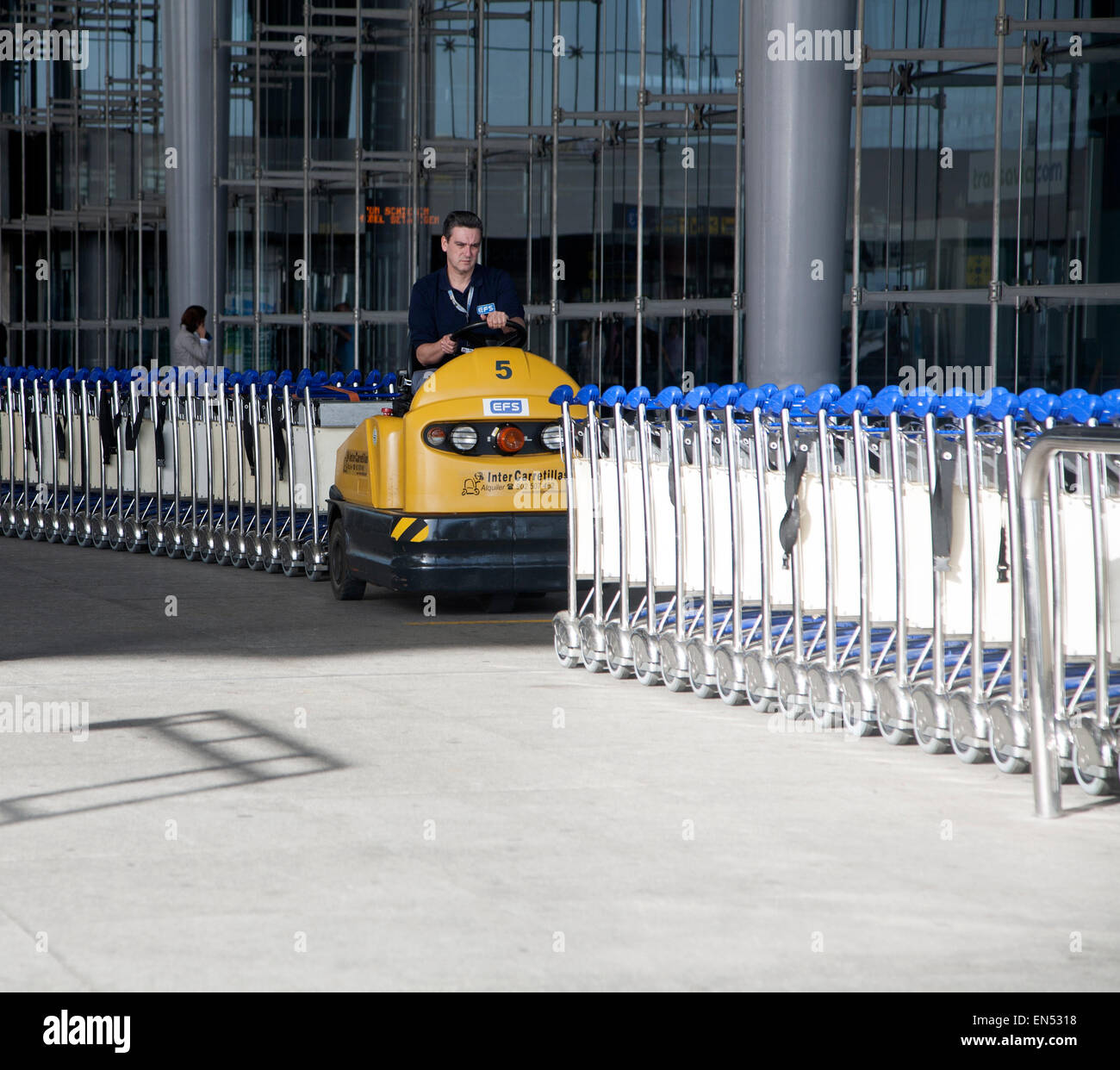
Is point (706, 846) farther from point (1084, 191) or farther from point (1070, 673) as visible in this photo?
point (1084, 191)

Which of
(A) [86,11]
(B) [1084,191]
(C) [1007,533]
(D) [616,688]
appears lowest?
(D) [616,688]

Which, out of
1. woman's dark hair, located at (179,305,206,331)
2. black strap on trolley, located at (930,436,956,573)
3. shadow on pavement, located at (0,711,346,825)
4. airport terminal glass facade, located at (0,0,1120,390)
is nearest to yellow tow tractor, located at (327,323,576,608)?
airport terminal glass facade, located at (0,0,1120,390)

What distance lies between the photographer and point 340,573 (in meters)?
10.9

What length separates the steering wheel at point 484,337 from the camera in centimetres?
973

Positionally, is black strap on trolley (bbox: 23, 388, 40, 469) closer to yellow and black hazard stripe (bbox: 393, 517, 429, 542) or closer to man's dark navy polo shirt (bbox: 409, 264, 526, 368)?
man's dark navy polo shirt (bbox: 409, 264, 526, 368)

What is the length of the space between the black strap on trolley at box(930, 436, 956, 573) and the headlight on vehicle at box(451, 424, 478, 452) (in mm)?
3963

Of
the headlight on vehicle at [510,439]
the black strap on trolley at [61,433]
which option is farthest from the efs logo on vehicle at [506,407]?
the black strap on trolley at [61,433]

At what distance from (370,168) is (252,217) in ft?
16.2

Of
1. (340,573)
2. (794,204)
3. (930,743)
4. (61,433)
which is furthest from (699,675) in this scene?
(61,433)

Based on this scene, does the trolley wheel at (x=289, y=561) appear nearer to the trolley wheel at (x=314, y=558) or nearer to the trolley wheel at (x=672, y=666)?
the trolley wheel at (x=314, y=558)

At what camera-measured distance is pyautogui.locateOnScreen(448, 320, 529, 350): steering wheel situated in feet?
31.9

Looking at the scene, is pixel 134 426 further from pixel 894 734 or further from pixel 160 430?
pixel 894 734
